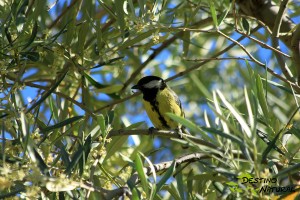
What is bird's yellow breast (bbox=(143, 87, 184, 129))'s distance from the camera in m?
3.21

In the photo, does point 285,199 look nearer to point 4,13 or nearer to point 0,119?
point 0,119

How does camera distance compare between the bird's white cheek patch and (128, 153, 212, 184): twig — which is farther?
the bird's white cheek patch

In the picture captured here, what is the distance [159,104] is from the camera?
3.23 metres

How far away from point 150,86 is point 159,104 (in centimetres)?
20

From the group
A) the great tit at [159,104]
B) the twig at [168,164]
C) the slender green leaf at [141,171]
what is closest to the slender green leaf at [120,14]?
the twig at [168,164]

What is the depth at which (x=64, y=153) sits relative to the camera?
1.69 meters

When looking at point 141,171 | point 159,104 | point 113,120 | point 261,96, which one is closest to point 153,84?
point 159,104

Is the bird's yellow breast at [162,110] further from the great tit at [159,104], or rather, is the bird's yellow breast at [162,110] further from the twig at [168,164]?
the twig at [168,164]

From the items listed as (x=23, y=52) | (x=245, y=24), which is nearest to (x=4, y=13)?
(x=23, y=52)

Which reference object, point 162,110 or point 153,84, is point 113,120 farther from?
point 153,84

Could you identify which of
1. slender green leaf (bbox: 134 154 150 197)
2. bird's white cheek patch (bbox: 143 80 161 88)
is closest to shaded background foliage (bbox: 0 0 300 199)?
slender green leaf (bbox: 134 154 150 197)

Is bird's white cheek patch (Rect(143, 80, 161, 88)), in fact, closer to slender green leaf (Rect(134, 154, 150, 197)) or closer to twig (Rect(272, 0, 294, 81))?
twig (Rect(272, 0, 294, 81))

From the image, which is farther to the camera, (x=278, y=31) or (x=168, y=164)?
(x=278, y=31)

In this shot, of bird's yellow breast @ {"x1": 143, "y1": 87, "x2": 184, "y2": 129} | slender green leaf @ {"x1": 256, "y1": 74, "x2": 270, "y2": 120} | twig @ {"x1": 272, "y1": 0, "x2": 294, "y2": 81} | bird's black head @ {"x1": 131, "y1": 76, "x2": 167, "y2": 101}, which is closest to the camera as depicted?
slender green leaf @ {"x1": 256, "y1": 74, "x2": 270, "y2": 120}
